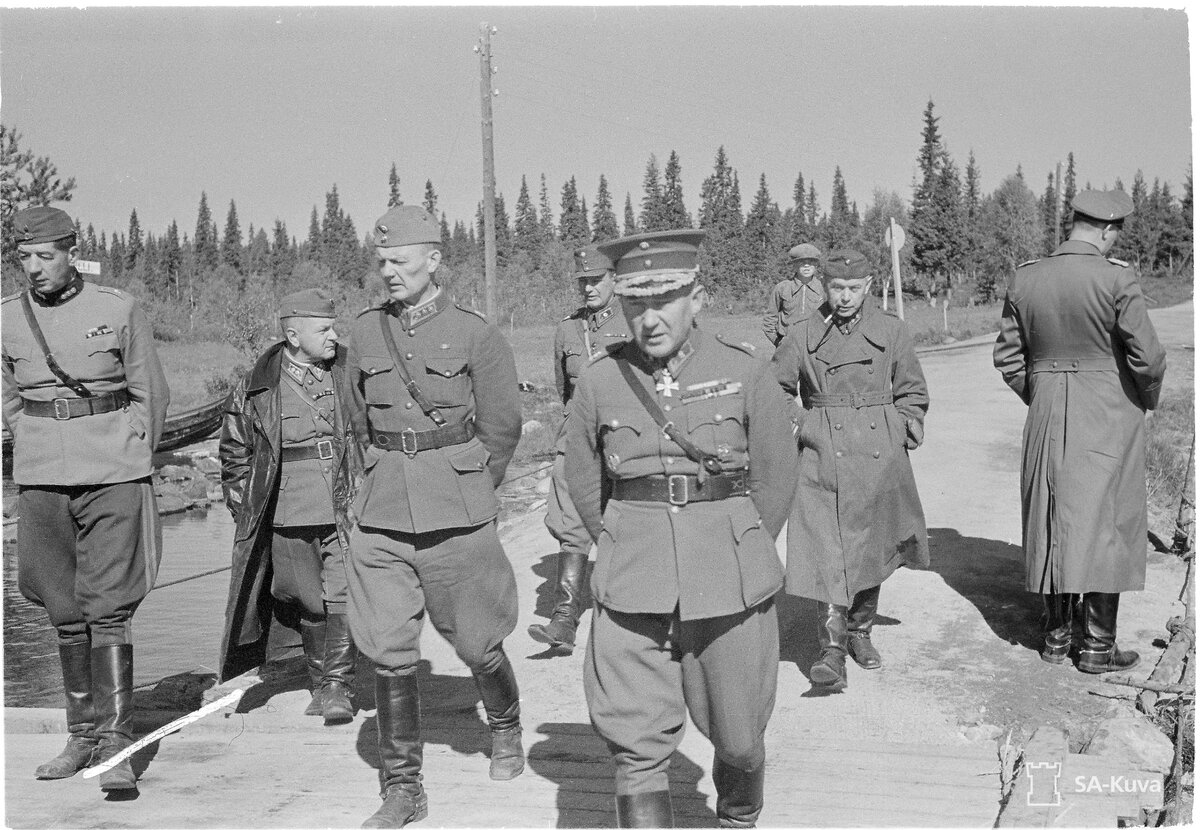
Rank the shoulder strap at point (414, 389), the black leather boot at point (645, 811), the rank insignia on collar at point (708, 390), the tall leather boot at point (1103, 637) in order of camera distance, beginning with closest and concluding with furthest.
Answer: the black leather boot at point (645, 811)
the rank insignia on collar at point (708, 390)
the shoulder strap at point (414, 389)
the tall leather boot at point (1103, 637)

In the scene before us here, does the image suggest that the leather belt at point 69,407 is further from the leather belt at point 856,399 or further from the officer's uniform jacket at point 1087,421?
the officer's uniform jacket at point 1087,421

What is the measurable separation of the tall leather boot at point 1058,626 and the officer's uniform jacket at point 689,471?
3521mm

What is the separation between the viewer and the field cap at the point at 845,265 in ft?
23.6

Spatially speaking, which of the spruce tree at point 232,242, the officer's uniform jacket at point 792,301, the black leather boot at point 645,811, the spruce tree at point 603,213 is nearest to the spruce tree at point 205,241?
the spruce tree at point 232,242

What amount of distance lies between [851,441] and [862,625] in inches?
43.5

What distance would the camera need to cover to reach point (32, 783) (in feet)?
19.2

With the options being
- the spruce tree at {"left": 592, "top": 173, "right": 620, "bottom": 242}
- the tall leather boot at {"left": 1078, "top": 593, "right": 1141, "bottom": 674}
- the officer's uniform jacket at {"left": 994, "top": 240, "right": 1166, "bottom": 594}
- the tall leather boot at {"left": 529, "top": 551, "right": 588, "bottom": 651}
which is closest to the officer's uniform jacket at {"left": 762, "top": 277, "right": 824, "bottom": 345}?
the tall leather boot at {"left": 529, "top": 551, "right": 588, "bottom": 651}

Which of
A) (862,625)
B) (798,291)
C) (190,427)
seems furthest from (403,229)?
(190,427)

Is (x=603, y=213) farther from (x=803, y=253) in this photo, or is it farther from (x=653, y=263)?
(x=653, y=263)

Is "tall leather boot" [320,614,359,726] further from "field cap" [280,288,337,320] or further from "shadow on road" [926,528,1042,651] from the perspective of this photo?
"shadow on road" [926,528,1042,651]

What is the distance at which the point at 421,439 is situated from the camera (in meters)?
5.62

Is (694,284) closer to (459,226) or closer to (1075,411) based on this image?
(1075,411)

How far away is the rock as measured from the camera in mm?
5746

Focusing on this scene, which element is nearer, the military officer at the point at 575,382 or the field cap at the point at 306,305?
the field cap at the point at 306,305
